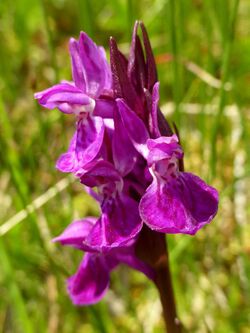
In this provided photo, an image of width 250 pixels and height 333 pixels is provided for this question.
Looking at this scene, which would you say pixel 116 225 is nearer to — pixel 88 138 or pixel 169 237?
pixel 88 138

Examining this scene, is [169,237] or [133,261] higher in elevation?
[133,261]

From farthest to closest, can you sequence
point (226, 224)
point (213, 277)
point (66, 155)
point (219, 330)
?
point (226, 224), point (213, 277), point (219, 330), point (66, 155)

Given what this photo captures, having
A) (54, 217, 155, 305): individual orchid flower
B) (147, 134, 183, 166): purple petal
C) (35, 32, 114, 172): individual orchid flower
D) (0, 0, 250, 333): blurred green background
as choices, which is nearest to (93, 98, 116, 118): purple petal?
(35, 32, 114, 172): individual orchid flower

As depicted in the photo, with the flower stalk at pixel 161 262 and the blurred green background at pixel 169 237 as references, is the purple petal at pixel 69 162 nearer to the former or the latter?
the flower stalk at pixel 161 262

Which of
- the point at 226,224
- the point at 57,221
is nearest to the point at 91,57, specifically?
the point at 57,221

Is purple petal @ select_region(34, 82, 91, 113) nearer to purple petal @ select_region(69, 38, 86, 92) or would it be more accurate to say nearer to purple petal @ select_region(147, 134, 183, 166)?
purple petal @ select_region(69, 38, 86, 92)

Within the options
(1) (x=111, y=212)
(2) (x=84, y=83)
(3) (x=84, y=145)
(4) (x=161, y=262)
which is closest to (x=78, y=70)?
(2) (x=84, y=83)

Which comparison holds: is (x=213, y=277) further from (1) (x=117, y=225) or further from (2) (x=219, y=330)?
(1) (x=117, y=225)
